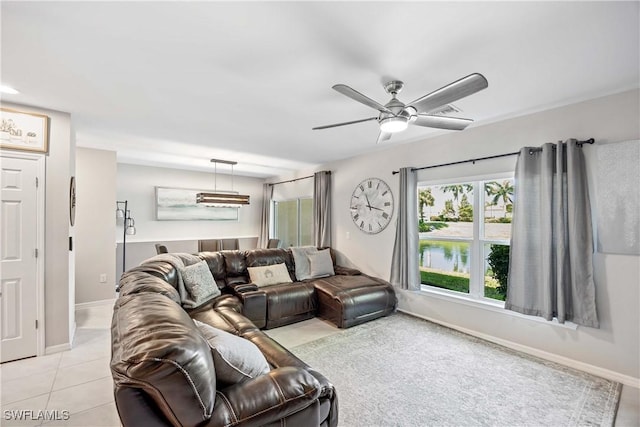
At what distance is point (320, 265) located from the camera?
460 centimetres

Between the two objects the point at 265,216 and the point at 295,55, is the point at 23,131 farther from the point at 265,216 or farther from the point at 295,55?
the point at 265,216

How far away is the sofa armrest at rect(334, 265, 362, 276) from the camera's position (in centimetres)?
467

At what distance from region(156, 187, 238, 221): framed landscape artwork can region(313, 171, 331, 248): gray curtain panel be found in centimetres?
262

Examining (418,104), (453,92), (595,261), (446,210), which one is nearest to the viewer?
(453,92)

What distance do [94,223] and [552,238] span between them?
5.91 m

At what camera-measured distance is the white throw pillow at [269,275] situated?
3.97 metres

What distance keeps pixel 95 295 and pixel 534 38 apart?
5.99 meters

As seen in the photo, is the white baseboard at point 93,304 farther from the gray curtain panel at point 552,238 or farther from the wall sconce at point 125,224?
the gray curtain panel at point 552,238

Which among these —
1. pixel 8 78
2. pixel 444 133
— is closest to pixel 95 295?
pixel 8 78

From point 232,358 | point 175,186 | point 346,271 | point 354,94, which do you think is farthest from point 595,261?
point 175,186

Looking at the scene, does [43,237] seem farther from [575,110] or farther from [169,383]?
[575,110]

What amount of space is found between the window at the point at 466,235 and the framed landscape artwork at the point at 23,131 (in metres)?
4.37

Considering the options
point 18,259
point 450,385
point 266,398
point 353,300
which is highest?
point 18,259

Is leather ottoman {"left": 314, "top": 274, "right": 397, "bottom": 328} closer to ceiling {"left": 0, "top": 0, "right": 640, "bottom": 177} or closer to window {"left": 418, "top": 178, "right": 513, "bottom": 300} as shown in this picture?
window {"left": 418, "top": 178, "right": 513, "bottom": 300}
